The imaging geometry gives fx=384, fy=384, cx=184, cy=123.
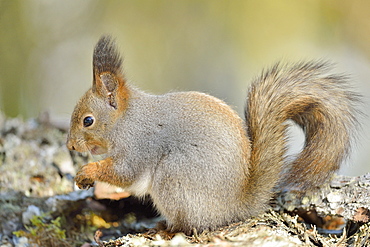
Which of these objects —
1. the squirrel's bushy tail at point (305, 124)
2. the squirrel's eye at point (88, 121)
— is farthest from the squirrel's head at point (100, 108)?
the squirrel's bushy tail at point (305, 124)

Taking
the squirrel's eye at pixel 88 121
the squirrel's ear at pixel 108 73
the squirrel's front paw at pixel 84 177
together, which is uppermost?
the squirrel's ear at pixel 108 73

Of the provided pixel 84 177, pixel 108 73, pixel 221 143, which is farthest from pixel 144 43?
pixel 221 143

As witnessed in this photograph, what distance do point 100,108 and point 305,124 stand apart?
3.22 ft

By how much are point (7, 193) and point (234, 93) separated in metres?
3.80

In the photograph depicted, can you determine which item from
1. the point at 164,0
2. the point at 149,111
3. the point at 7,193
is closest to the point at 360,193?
the point at 149,111

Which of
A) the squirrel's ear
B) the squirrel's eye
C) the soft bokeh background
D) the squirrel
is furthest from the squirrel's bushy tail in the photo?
the soft bokeh background

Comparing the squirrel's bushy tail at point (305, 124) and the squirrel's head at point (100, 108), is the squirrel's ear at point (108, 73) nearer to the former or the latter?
the squirrel's head at point (100, 108)

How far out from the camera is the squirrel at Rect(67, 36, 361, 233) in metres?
1.64

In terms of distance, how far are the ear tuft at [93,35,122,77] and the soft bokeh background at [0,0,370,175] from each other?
344cm

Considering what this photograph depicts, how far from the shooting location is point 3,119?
321 centimetres

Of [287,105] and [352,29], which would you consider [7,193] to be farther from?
[352,29]

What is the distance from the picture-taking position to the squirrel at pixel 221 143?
164 cm

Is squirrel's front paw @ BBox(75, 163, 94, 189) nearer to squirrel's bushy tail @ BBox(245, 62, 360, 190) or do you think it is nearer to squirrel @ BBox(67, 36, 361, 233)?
squirrel @ BBox(67, 36, 361, 233)

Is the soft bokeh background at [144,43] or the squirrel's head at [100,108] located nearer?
the squirrel's head at [100,108]
